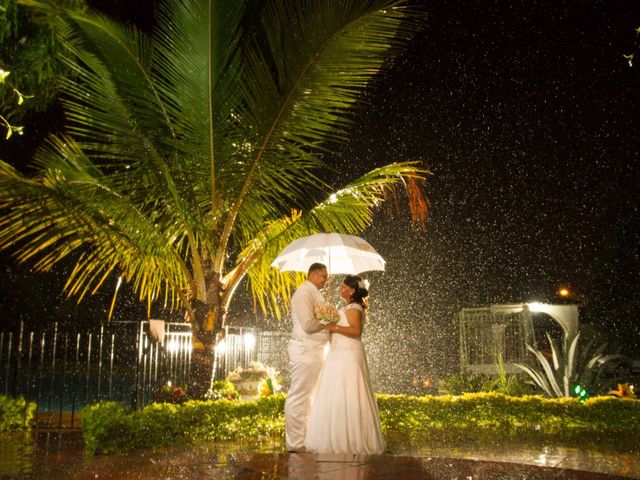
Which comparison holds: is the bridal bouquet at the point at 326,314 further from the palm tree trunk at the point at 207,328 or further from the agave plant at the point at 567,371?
the agave plant at the point at 567,371

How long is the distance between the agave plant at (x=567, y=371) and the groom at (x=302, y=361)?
587cm

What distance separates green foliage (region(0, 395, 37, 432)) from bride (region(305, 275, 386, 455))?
4.76 meters

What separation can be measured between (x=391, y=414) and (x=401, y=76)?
7.94 meters

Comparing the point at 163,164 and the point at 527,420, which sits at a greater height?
the point at 163,164

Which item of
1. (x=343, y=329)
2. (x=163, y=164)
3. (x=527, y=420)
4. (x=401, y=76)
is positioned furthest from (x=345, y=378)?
(x=401, y=76)

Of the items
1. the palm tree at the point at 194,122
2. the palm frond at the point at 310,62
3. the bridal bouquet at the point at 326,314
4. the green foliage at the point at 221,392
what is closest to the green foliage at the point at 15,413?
the palm tree at the point at 194,122

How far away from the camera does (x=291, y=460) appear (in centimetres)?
546

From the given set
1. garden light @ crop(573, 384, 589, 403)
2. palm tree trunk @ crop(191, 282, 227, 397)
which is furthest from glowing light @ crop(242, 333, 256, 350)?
garden light @ crop(573, 384, 589, 403)

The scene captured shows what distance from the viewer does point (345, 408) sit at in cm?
672

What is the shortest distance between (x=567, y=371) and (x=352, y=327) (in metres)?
6.35

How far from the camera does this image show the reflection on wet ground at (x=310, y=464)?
482cm

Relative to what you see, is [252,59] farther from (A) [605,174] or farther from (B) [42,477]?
(A) [605,174]

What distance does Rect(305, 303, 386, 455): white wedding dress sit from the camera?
666cm

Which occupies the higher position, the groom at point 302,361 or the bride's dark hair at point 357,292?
the bride's dark hair at point 357,292
